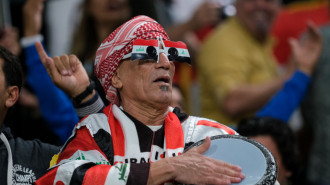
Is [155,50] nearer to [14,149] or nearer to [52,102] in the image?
[14,149]

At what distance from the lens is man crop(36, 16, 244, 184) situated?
260 cm

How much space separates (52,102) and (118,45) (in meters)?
1.21

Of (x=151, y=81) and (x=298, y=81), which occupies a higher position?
(x=151, y=81)

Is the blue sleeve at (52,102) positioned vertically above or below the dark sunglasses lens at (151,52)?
below

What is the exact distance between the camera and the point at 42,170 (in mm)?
3180

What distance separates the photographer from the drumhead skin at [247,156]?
2568 millimetres

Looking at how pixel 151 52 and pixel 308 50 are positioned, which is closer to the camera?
pixel 151 52

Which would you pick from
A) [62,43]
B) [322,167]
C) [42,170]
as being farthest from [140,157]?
[62,43]

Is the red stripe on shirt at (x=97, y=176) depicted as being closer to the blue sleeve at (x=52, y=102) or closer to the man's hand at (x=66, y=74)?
the man's hand at (x=66, y=74)

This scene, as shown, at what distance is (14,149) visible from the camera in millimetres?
3219

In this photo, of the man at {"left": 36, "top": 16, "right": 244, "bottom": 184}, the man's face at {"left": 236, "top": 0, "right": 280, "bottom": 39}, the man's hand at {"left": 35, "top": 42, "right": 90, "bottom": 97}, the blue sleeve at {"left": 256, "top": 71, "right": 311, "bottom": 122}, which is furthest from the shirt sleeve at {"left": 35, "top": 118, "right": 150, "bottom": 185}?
the man's face at {"left": 236, "top": 0, "right": 280, "bottom": 39}

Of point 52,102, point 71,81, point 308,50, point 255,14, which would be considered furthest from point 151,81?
point 255,14

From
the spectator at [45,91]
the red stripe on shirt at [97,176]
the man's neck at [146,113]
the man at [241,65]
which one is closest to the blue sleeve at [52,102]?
the spectator at [45,91]

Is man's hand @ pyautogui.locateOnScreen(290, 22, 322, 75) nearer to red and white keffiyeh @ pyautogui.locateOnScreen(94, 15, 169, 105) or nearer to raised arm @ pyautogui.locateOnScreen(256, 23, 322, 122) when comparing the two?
raised arm @ pyautogui.locateOnScreen(256, 23, 322, 122)
